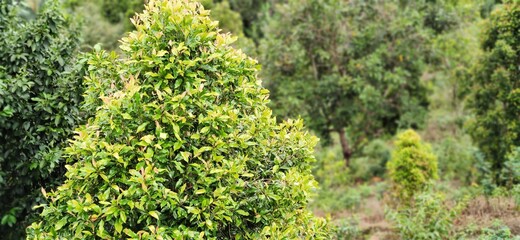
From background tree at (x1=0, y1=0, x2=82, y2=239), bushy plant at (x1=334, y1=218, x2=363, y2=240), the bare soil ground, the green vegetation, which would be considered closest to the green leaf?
the green vegetation

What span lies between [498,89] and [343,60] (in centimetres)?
445

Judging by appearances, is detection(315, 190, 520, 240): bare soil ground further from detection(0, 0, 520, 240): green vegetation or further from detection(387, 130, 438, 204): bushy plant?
detection(387, 130, 438, 204): bushy plant

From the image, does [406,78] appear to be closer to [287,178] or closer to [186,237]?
[287,178]

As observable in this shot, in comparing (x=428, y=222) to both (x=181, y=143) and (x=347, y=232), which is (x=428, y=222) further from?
(x=181, y=143)

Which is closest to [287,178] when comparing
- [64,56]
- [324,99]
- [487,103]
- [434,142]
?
[64,56]

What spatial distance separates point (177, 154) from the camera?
3.96 metres

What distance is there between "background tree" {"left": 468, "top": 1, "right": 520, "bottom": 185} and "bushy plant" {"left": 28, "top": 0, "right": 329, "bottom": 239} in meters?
7.06

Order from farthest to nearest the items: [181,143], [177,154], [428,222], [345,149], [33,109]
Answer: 1. [345,149]
2. [428,222]
3. [33,109]
4. [177,154]
5. [181,143]

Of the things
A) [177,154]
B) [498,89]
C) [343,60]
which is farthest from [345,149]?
[177,154]

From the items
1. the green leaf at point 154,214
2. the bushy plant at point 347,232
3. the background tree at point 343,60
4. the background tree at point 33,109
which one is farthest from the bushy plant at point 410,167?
the green leaf at point 154,214

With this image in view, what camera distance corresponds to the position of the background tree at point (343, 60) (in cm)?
1270

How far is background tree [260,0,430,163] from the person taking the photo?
12.7 metres

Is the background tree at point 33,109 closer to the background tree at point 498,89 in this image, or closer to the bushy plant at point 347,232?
the bushy plant at point 347,232

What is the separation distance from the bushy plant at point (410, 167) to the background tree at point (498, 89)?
1311mm
